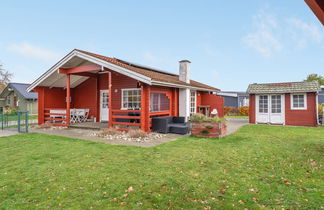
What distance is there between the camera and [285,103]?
12617 millimetres

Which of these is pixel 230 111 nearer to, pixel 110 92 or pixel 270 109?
pixel 270 109

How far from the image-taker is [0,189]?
10.5 feet

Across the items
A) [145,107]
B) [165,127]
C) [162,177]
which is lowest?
[162,177]

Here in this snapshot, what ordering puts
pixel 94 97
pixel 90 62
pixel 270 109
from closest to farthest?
pixel 90 62 < pixel 94 97 < pixel 270 109

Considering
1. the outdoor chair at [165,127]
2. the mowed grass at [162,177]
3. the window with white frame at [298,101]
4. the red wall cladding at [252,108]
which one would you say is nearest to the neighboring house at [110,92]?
the outdoor chair at [165,127]

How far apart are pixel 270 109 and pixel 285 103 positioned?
964mm

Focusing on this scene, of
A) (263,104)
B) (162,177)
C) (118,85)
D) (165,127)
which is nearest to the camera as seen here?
(162,177)

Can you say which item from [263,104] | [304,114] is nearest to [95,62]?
[263,104]

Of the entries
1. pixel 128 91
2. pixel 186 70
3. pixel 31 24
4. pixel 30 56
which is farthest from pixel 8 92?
pixel 186 70

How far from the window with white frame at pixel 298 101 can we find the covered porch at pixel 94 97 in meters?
7.76

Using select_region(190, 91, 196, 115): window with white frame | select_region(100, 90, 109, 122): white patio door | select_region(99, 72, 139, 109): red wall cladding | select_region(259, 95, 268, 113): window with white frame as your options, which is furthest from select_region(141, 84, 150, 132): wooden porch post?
select_region(259, 95, 268, 113): window with white frame

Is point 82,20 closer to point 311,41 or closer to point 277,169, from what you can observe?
point 277,169

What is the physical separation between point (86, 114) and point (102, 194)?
34.2 ft

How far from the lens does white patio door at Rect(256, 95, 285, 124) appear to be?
12797mm
